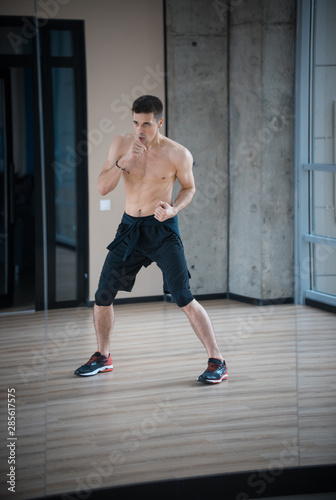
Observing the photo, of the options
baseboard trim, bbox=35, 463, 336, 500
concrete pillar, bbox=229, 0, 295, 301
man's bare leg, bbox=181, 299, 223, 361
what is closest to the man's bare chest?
concrete pillar, bbox=229, 0, 295, 301

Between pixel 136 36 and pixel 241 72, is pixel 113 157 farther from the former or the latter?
pixel 241 72

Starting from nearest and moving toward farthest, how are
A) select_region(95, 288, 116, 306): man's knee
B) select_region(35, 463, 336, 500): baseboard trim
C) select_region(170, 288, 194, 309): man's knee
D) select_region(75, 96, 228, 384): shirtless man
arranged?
select_region(35, 463, 336, 500): baseboard trim
select_region(75, 96, 228, 384): shirtless man
select_region(170, 288, 194, 309): man's knee
select_region(95, 288, 116, 306): man's knee

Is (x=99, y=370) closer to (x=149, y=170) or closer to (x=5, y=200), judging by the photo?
(x=5, y=200)

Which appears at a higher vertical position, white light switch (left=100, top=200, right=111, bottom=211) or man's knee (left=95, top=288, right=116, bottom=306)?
white light switch (left=100, top=200, right=111, bottom=211)

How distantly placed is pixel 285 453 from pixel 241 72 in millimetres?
2645

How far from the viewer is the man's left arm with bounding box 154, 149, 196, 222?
2.47 metres

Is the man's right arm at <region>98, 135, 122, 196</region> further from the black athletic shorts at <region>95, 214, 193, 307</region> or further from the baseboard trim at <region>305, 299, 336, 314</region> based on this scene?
the baseboard trim at <region>305, 299, 336, 314</region>

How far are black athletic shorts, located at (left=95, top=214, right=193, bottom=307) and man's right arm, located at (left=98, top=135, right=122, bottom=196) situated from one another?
166 millimetres

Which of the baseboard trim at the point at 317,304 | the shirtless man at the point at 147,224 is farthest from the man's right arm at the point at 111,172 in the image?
the baseboard trim at the point at 317,304

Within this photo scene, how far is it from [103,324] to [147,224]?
1.67 feet

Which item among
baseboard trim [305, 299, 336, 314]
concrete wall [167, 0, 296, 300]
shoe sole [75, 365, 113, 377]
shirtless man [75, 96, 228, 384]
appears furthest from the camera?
shoe sole [75, 365, 113, 377]

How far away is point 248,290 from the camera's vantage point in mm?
2465

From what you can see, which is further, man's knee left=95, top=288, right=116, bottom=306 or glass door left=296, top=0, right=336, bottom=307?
man's knee left=95, top=288, right=116, bottom=306

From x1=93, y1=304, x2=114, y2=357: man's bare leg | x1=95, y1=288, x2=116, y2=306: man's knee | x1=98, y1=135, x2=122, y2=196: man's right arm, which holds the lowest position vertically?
x1=93, y1=304, x2=114, y2=357: man's bare leg
